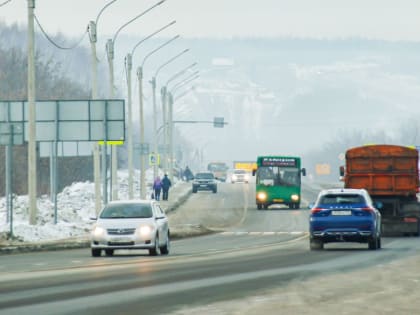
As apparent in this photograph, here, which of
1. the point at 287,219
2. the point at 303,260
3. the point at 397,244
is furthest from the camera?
the point at 287,219

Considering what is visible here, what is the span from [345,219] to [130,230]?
558 centimetres

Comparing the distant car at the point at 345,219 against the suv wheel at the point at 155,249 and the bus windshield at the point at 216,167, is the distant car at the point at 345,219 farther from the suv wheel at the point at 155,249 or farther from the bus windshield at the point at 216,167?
the bus windshield at the point at 216,167

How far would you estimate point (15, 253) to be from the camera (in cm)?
3781

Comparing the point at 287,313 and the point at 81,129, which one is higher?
the point at 81,129

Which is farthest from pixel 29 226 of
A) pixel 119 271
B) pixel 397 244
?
pixel 119 271

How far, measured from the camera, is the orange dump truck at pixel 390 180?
48.4 m

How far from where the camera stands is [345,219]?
37.5 meters

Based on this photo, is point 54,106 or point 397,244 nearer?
point 397,244

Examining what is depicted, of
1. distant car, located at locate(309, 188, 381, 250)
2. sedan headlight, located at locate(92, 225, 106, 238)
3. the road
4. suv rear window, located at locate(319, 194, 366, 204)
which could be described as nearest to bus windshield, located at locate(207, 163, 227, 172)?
the road

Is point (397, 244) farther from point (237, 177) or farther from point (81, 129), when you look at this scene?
point (237, 177)

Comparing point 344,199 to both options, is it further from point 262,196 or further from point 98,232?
point 262,196

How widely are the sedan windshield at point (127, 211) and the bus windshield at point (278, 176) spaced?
42.8 meters

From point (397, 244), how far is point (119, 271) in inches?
604

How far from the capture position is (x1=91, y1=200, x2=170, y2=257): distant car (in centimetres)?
3522
